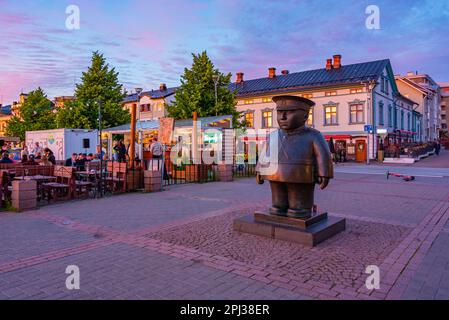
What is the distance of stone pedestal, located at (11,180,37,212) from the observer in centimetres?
842

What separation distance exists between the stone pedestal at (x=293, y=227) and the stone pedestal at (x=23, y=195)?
17.1ft

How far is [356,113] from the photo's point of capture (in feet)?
116

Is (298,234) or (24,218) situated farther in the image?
(24,218)

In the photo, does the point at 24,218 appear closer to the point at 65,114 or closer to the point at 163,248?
the point at 163,248

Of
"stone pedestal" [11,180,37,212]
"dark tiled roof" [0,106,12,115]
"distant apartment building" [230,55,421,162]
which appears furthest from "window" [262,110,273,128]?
"dark tiled roof" [0,106,12,115]

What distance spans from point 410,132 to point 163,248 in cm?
5064

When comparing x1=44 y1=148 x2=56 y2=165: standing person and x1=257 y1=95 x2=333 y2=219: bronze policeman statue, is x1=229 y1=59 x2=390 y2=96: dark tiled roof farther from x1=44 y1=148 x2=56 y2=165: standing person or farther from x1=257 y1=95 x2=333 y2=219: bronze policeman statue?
x1=257 y1=95 x2=333 y2=219: bronze policeman statue

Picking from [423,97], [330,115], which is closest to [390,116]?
[330,115]

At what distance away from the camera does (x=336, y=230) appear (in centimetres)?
622

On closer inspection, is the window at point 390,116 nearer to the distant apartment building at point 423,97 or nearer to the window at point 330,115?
the window at point 330,115

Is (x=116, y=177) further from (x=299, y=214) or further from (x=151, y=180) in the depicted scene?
(x=299, y=214)

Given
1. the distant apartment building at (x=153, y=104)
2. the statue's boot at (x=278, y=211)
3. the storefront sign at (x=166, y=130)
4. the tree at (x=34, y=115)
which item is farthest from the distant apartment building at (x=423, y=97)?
the statue's boot at (x=278, y=211)
